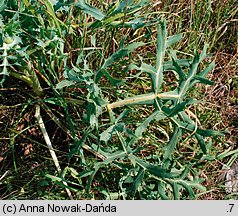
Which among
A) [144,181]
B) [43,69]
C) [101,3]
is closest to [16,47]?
[43,69]

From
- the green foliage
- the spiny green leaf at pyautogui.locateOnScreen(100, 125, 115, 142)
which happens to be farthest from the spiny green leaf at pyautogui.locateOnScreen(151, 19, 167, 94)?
the spiny green leaf at pyautogui.locateOnScreen(100, 125, 115, 142)

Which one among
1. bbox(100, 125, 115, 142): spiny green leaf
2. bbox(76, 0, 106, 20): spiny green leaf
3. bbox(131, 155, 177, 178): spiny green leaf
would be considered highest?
bbox(76, 0, 106, 20): spiny green leaf

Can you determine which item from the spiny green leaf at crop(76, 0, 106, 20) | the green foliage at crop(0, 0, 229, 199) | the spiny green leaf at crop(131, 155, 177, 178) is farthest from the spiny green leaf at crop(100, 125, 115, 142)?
the spiny green leaf at crop(76, 0, 106, 20)

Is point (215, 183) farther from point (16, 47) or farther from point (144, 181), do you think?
point (16, 47)

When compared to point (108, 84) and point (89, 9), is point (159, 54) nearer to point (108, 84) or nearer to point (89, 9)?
point (89, 9)

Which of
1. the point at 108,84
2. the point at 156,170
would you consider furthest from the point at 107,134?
→ the point at 108,84

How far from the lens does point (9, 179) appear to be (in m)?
1.73

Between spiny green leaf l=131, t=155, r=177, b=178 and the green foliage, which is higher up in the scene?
the green foliage

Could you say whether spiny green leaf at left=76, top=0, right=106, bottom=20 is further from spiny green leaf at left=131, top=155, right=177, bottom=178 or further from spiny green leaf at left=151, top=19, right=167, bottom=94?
spiny green leaf at left=131, top=155, right=177, bottom=178

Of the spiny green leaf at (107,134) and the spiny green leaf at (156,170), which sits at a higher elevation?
the spiny green leaf at (107,134)

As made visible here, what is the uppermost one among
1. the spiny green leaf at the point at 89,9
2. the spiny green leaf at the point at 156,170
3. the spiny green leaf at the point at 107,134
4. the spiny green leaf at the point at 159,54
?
the spiny green leaf at the point at 89,9

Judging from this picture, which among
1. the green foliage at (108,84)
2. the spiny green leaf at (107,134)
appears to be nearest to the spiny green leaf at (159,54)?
the green foliage at (108,84)

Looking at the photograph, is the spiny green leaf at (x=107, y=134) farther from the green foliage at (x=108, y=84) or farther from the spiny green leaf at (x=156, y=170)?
the spiny green leaf at (x=156, y=170)

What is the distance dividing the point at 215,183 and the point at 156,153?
0.29 meters
